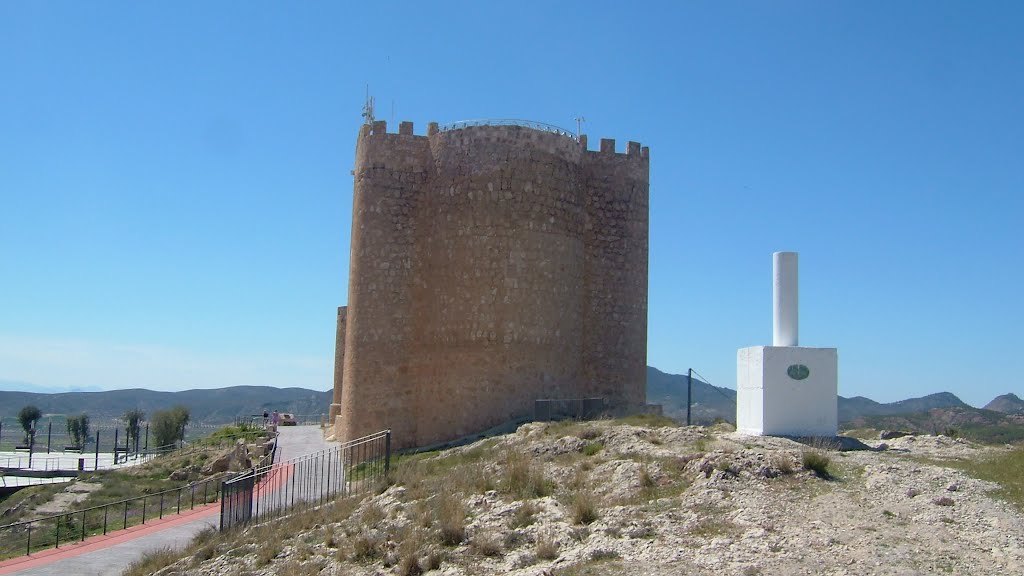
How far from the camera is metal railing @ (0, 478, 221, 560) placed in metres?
17.7

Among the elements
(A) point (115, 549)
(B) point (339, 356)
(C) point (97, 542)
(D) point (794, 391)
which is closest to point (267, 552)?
(A) point (115, 549)

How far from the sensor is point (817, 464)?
1162cm

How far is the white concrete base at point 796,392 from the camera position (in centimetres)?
1534

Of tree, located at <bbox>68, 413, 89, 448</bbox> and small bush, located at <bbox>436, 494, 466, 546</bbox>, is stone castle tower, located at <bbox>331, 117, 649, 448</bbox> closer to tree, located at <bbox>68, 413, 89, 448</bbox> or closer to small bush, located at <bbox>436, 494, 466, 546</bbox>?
small bush, located at <bbox>436, 494, 466, 546</bbox>

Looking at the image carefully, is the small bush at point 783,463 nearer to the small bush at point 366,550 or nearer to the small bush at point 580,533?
the small bush at point 580,533

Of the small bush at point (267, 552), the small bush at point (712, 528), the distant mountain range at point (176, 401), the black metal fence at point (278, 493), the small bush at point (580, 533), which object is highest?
the small bush at point (712, 528)

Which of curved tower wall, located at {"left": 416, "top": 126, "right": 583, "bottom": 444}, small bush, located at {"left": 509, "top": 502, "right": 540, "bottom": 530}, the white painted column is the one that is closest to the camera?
small bush, located at {"left": 509, "top": 502, "right": 540, "bottom": 530}

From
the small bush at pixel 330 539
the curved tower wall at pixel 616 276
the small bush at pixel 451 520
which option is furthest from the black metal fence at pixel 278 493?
the curved tower wall at pixel 616 276

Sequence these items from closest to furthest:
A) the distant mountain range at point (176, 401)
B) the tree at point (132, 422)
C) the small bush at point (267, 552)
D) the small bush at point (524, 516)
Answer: the small bush at point (524, 516), the small bush at point (267, 552), the tree at point (132, 422), the distant mountain range at point (176, 401)

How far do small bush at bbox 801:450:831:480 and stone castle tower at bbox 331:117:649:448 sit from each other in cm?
1047

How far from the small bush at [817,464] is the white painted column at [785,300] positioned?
4472 millimetres

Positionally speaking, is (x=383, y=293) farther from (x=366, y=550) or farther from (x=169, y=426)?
(x=169, y=426)

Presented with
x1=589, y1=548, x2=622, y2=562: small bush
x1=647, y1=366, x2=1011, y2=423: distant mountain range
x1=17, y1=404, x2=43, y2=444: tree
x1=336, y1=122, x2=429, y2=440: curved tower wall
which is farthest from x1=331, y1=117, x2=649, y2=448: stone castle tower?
x1=17, y1=404, x2=43, y2=444: tree

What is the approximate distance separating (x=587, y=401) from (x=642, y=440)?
7.04 m
